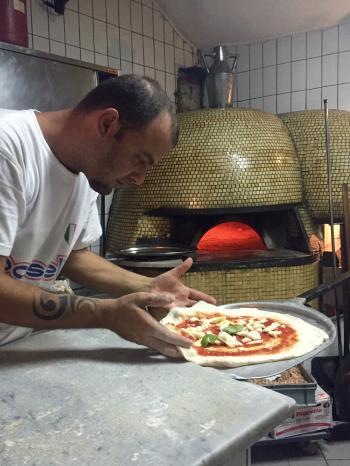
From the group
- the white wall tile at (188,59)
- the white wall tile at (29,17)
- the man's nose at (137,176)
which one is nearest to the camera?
the man's nose at (137,176)

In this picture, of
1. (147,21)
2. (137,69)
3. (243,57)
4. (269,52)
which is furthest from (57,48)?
(269,52)

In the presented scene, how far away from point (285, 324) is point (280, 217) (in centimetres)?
206

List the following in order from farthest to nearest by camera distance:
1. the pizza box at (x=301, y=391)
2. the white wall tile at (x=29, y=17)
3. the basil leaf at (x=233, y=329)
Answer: the white wall tile at (x=29, y=17), the pizza box at (x=301, y=391), the basil leaf at (x=233, y=329)

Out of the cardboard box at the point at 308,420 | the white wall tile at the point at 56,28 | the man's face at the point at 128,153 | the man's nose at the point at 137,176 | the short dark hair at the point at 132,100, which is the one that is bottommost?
the cardboard box at the point at 308,420

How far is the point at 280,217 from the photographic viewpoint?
11.6ft

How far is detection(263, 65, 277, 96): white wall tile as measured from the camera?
4227 mm

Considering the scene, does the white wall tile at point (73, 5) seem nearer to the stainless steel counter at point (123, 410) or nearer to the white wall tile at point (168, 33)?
the white wall tile at point (168, 33)

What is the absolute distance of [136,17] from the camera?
3838 mm

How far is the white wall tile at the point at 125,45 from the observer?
3709 millimetres

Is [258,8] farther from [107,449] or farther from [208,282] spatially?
[107,449]

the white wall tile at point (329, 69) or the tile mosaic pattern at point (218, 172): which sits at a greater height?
the white wall tile at point (329, 69)

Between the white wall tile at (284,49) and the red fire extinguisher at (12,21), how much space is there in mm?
2530

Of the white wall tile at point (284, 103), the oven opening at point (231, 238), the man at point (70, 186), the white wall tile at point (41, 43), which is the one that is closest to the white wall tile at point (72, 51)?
the white wall tile at point (41, 43)

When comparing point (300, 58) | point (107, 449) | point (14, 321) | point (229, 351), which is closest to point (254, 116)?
point (300, 58)
